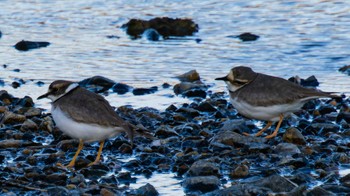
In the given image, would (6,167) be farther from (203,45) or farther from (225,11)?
(225,11)

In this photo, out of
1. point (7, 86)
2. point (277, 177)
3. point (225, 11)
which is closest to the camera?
point (277, 177)

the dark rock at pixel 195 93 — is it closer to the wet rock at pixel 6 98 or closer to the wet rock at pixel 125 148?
the wet rock at pixel 6 98

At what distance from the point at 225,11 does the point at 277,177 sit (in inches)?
486

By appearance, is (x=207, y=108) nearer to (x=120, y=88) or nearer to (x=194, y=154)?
(x=120, y=88)

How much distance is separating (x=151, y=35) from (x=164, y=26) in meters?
0.40

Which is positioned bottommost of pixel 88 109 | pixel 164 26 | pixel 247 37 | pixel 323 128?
pixel 323 128

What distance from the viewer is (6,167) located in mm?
9992

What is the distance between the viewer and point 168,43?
18.6 metres

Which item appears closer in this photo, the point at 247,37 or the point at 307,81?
the point at 307,81

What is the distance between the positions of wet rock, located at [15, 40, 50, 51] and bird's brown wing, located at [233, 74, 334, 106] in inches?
297

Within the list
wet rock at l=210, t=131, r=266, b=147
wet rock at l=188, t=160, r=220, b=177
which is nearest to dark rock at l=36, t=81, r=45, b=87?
wet rock at l=210, t=131, r=266, b=147

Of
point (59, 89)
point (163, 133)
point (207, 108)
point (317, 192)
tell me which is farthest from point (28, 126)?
point (317, 192)

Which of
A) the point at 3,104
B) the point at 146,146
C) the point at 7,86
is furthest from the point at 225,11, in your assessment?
the point at 146,146

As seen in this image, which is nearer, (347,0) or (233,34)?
(233,34)
